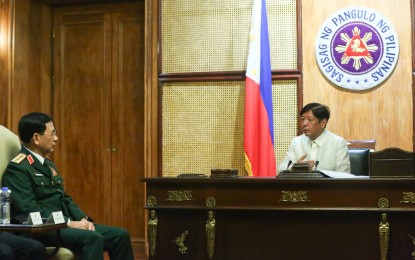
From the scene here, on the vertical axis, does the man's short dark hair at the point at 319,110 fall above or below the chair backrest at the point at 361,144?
above

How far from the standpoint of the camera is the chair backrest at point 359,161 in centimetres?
470

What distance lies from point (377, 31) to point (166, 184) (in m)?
2.61

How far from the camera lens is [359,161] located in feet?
15.5

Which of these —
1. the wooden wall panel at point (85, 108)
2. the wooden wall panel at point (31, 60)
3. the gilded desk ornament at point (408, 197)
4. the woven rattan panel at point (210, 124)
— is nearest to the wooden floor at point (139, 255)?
the wooden wall panel at point (85, 108)

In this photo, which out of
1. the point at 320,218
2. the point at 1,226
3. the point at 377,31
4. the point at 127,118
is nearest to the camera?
the point at 1,226

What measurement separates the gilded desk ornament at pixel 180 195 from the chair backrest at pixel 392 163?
1.07 metres

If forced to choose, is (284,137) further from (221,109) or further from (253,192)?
(253,192)

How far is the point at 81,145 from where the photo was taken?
655 centimetres

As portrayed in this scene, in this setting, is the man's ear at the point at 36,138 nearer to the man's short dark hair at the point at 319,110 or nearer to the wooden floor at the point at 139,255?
the man's short dark hair at the point at 319,110

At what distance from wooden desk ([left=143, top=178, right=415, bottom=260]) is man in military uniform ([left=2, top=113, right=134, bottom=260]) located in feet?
0.98

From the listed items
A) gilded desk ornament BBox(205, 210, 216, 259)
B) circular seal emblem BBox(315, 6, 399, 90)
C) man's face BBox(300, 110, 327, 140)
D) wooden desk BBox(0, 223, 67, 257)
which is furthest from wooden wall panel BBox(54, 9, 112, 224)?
wooden desk BBox(0, 223, 67, 257)

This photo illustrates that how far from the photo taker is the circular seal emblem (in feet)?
18.3

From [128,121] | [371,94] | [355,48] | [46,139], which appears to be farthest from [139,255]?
[355,48]

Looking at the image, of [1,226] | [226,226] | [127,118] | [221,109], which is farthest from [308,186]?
[127,118]
